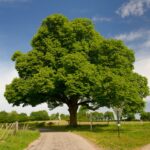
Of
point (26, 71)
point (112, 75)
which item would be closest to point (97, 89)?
point (112, 75)

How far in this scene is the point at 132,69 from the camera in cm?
6288

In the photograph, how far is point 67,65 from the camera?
187 ft

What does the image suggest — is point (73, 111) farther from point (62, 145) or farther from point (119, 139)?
point (62, 145)

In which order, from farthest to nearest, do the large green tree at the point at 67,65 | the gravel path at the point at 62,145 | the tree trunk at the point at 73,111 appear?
the tree trunk at the point at 73,111 → the large green tree at the point at 67,65 → the gravel path at the point at 62,145

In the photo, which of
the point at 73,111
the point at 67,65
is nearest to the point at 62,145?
the point at 67,65

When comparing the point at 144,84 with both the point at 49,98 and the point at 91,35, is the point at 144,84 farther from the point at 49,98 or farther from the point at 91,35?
the point at 49,98

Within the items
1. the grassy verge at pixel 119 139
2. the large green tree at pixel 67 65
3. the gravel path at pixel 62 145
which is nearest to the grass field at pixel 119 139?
the grassy verge at pixel 119 139

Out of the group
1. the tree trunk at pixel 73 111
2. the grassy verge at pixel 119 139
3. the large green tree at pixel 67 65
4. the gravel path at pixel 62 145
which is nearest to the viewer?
the gravel path at pixel 62 145

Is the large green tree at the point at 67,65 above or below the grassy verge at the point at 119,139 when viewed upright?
above

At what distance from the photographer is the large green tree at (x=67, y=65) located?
56188 millimetres

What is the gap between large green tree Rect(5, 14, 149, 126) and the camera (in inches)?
2212

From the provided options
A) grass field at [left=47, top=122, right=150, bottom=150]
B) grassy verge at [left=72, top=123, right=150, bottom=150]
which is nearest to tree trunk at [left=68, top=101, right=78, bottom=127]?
grass field at [left=47, top=122, right=150, bottom=150]

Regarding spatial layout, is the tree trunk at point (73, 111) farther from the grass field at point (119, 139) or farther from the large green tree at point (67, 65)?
the grass field at point (119, 139)

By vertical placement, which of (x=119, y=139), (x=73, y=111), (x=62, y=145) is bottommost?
(x=62, y=145)
